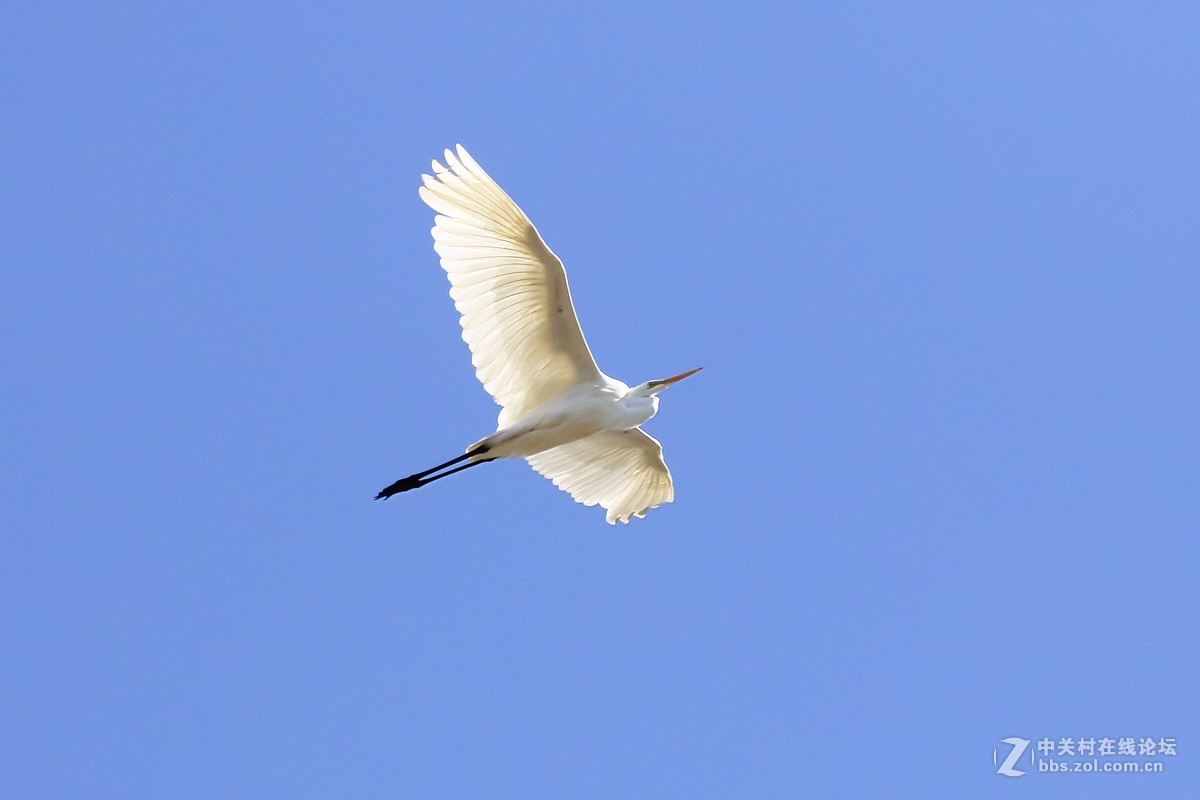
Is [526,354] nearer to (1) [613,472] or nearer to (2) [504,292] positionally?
(2) [504,292]

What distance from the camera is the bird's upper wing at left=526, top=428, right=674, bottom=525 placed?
12953mm

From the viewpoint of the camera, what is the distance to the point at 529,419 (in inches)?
467

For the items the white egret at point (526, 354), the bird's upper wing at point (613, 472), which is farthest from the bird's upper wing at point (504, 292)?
the bird's upper wing at point (613, 472)

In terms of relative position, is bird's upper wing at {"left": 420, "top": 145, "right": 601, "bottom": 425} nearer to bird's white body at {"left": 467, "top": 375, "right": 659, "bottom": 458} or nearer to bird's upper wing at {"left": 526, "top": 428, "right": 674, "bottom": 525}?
bird's white body at {"left": 467, "top": 375, "right": 659, "bottom": 458}

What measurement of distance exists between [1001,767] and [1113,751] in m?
1.00

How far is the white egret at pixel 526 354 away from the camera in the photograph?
10992mm

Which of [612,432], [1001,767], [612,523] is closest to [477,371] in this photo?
[612,432]

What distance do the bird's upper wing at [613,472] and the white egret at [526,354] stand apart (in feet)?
0.04

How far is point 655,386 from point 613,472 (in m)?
1.34

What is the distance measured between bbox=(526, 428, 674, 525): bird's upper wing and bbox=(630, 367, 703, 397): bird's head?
70 cm

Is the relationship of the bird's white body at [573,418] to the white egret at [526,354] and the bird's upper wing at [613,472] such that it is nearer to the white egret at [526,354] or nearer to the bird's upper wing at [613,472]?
the white egret at [526,354]

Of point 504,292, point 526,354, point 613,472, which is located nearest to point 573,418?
point 526,354

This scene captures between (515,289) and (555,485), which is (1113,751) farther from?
(515,289)

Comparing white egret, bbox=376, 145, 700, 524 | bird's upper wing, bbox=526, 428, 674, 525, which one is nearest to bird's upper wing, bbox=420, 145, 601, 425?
white egret, bbox=376, 145, 700, 524
